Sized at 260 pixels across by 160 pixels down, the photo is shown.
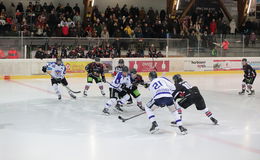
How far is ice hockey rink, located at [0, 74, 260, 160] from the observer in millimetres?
5184

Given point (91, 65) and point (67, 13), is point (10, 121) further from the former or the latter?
point (67, 13)

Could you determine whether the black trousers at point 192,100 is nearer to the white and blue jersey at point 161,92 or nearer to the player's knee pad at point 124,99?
the white and blue jersey at point 161,92

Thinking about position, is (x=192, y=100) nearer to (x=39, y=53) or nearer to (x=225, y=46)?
(x=39, y=53)

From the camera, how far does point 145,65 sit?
54.0 feet

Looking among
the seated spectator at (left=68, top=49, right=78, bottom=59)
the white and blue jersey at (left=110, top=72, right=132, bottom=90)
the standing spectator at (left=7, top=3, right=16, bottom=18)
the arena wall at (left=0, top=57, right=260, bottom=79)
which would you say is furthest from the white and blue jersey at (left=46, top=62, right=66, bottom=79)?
the standing spectator at (left=7, top=3, right=16, bottom=18)

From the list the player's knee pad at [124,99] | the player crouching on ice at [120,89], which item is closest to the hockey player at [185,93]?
the player crouching on ice at [120,89]

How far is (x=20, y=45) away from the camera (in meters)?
14.4

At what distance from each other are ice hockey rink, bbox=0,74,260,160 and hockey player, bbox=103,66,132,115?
283mm

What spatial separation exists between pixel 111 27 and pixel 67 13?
208 cm

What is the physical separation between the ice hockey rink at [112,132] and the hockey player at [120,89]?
28 cm

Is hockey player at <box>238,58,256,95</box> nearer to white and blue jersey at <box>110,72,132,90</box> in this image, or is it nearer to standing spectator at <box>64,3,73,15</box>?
white and blue jersey at <box>110,72,132,90</box>

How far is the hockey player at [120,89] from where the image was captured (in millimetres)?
7941

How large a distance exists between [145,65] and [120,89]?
333 inches

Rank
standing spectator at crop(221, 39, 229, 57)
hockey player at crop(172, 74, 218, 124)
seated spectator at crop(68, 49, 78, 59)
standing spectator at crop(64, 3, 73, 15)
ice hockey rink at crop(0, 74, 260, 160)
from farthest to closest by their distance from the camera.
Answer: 1. standing spectator at crop(64, 3, 73, 15)
2. standing spectator at crop(221, 39, 229, 57)
3. seated spectator at crop(68, 49, 78, 59)
4. hockey player at crop(172, 74, 218, 124)
5. ice hockey rink at crop(0, 74, 260, 160)
